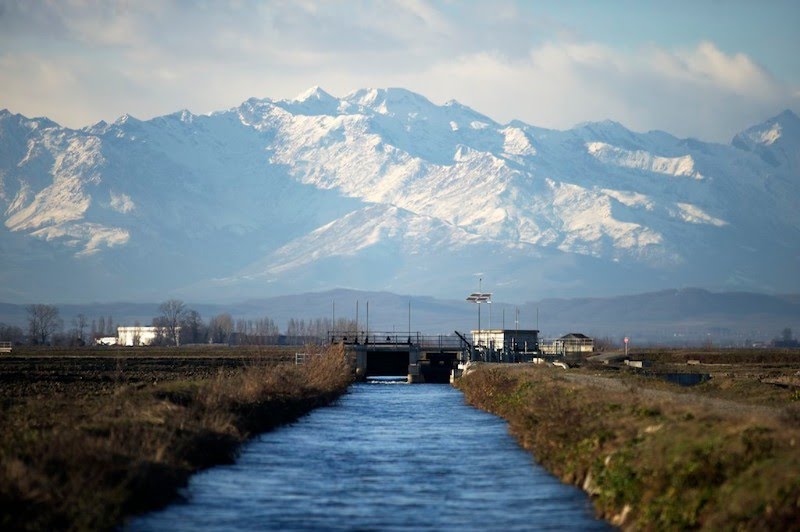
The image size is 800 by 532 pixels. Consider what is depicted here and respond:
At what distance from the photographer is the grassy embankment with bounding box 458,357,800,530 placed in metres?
22.9

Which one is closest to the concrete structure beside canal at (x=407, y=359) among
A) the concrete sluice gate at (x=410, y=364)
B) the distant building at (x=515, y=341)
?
the concrete sluice gate at (x=410, y=364)

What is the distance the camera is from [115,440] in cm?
3148

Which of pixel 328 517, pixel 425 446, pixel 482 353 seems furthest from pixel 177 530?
pixel 482 353

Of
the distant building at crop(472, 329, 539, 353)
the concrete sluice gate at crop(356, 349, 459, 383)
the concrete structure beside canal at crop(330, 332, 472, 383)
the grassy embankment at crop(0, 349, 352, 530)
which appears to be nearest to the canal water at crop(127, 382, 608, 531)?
the grassy embankment at crop(0, 349, 352, 530)

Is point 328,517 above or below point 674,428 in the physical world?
below

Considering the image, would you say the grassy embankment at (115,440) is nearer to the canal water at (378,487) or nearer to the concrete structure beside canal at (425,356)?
the canal water at (378,487)

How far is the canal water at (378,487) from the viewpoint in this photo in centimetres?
2873

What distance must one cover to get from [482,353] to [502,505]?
84.7 meters

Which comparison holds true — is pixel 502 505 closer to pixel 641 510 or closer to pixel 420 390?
pixel 641 510

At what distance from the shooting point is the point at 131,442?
31500 millimetres

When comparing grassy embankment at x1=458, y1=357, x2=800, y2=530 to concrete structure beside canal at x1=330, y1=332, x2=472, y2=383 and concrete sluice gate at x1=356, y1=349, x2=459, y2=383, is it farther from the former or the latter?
concrete sluice gate at x1=356, y1=349, x2=459, y2=383

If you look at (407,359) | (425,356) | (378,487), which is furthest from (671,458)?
(407,359)

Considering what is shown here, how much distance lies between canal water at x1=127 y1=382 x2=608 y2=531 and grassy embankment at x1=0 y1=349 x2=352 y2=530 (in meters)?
0.79

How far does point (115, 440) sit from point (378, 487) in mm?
6797
